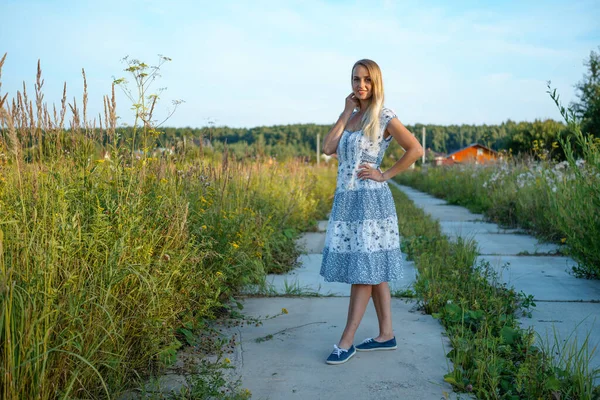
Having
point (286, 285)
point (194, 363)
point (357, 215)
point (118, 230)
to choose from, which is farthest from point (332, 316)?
point (118, 230)

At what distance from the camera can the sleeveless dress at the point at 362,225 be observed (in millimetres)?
3135

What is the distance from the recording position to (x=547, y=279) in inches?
191

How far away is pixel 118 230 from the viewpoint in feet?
9.14

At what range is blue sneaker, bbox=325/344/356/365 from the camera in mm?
3000

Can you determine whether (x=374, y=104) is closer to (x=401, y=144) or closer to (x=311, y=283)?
(x=401, y=144)

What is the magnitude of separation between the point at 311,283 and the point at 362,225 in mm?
1779

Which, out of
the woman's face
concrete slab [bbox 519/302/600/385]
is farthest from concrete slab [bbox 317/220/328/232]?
the woman's face

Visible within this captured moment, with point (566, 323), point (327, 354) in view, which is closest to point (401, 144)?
point (327, 354)

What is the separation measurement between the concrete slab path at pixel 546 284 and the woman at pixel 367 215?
2.94 ft

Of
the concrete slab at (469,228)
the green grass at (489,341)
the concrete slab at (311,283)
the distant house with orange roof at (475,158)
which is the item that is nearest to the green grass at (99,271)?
the concrete slab at (311,283)

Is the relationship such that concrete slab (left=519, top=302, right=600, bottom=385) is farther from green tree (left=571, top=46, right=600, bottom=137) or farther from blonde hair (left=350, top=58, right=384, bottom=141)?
green tree (left=571, top=46, right=600, bottom=137)

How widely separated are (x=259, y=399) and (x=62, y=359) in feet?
2.80

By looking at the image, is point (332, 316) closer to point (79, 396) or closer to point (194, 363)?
Result: point (194, 363)

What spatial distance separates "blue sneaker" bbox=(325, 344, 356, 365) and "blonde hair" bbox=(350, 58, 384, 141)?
1167mm
